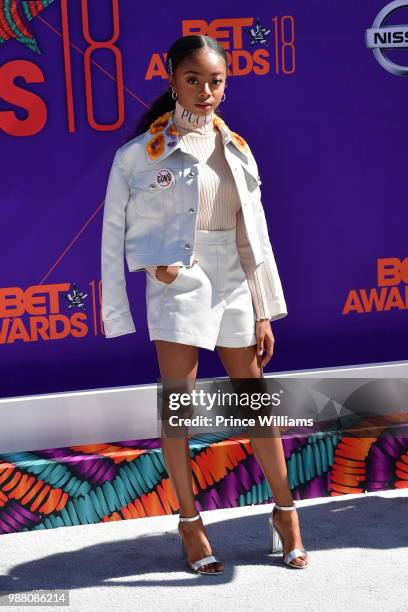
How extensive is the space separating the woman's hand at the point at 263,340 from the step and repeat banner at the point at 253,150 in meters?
0.81

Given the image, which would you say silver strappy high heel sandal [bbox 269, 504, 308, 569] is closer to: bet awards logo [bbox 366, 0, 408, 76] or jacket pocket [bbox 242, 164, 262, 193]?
jacket pocket [bbox 242, 164, 262, 193]

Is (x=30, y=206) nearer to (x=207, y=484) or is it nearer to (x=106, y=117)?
(x=106, y=117)

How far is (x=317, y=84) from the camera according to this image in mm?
4180

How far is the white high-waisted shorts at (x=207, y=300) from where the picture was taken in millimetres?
3279

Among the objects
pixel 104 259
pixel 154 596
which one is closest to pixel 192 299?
pixel 104 259

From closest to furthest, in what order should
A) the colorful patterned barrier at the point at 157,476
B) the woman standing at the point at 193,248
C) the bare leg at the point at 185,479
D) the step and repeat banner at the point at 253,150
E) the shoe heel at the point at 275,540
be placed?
the woman standing at the point at 193,248
the bare leg at the point at 185,479
the shoe heel at the point at 275,540
the colorful patterned barrier at the point at 157,476
the step and repeat banner at the point at 253,150

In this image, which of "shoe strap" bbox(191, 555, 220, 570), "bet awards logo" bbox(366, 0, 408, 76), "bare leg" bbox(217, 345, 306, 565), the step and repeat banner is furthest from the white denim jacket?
"bet awards logo" bbox(366, 0, 408, 76)

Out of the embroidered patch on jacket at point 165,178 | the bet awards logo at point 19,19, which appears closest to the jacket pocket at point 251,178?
the embroidered patch on jacket at point 165,178

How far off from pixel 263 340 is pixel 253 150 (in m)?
1.03

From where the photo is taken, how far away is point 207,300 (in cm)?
329

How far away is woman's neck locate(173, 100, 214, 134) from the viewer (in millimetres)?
3271

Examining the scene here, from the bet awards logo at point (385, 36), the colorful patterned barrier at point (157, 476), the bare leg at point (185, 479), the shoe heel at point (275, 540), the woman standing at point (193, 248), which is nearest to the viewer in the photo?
the woman standing at point (193, 248)

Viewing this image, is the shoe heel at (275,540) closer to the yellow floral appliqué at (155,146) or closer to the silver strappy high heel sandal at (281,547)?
the silver strappy high heel sandal at (281,547)

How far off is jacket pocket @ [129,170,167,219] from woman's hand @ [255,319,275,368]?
1.65 ft
